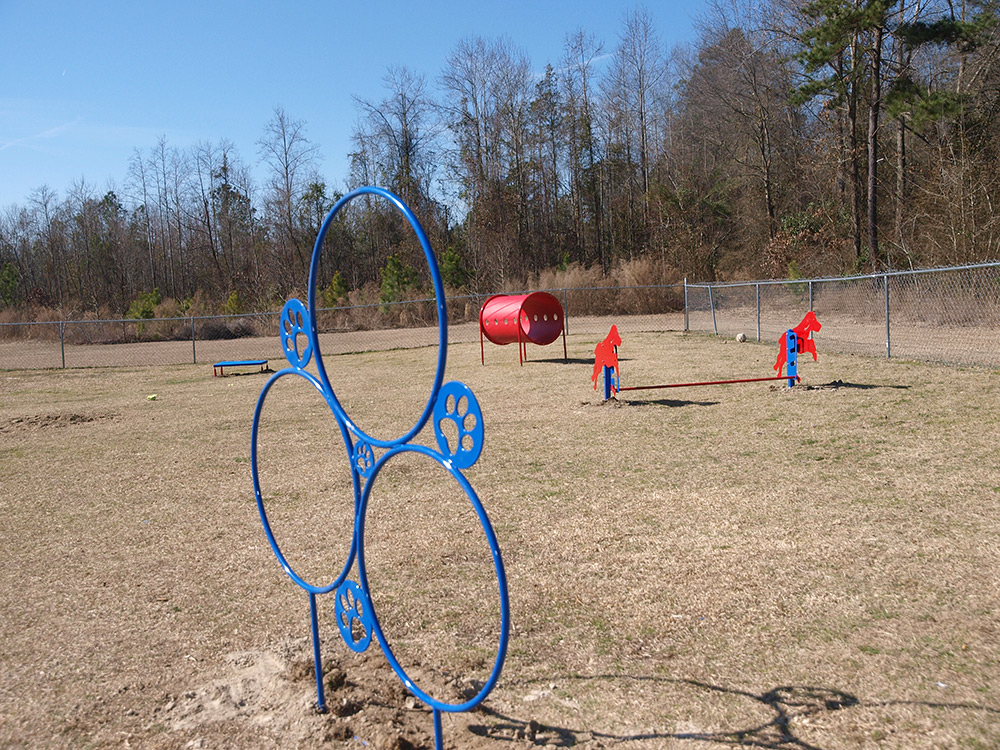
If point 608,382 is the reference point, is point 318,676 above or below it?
below

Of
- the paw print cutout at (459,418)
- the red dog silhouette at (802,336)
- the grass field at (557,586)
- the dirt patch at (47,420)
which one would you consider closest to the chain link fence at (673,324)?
the red dog silhouette at (802,336)

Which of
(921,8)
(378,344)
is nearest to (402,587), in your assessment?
(378,344)

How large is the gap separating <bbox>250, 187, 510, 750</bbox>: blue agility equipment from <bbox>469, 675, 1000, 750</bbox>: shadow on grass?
28 cm

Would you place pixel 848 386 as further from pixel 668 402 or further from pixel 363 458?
pixel 363 458

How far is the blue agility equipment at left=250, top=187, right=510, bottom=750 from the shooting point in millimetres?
2146

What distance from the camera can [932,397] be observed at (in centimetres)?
945

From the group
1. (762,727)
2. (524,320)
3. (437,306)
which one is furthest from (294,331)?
(524,320)

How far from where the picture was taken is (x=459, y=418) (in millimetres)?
2229

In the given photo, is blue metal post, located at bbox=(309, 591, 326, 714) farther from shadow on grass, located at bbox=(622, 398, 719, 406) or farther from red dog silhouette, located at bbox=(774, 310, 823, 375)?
red dog silhouette, located at bbox=(774, 310, 823, 375)

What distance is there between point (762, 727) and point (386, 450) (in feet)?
6.05

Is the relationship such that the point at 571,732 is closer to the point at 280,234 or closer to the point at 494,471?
the point at 494,471

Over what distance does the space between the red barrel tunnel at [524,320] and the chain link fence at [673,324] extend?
1.72 meters

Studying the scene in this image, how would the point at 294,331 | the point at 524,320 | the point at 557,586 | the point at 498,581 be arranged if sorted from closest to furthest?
the point at 498,581 → the point at 294,331 → the point at 557,586 → the point at 524,320

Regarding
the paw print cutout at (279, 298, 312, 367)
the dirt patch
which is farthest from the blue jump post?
the dirt patch
